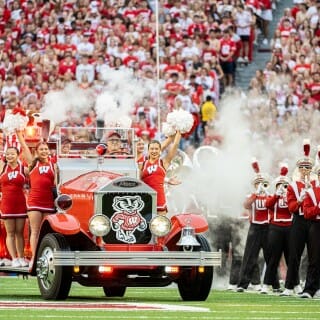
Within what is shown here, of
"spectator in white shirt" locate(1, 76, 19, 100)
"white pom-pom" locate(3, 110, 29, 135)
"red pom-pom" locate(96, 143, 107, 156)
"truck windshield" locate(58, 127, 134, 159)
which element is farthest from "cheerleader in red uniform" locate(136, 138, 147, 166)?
"spectator in white shirt" locate(1, 76, 19, 100)

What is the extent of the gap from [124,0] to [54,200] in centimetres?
1702

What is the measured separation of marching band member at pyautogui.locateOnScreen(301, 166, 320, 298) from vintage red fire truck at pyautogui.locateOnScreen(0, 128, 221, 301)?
156 centimetres

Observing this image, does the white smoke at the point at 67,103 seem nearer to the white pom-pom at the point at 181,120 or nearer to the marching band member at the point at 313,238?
the white pom-pom at the point at 181,120

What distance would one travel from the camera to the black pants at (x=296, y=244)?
68.0 ft

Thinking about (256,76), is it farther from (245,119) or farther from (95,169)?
(95,169)

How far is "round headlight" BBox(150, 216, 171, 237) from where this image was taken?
1875cm

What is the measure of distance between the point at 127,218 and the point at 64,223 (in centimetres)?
79

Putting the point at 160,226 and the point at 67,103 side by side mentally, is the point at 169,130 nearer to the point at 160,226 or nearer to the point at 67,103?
the point at 160,226

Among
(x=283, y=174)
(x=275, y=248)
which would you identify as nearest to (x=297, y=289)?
(x=275, y=248)

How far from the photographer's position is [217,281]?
78.4 ft

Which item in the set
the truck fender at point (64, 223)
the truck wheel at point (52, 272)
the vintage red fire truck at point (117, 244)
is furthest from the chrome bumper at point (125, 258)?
the truck fender at point (64, 223)

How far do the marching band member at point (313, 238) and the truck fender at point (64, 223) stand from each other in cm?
301

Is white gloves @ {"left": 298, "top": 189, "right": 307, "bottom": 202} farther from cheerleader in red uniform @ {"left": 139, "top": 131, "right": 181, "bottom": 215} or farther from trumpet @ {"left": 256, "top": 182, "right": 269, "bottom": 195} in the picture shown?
trumpet @ {"left": 256, "top": 182, "right": 269, "bottom": 195}

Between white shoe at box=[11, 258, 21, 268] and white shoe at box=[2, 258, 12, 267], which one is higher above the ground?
white shoe at box=[11, 258, 21, 268]
